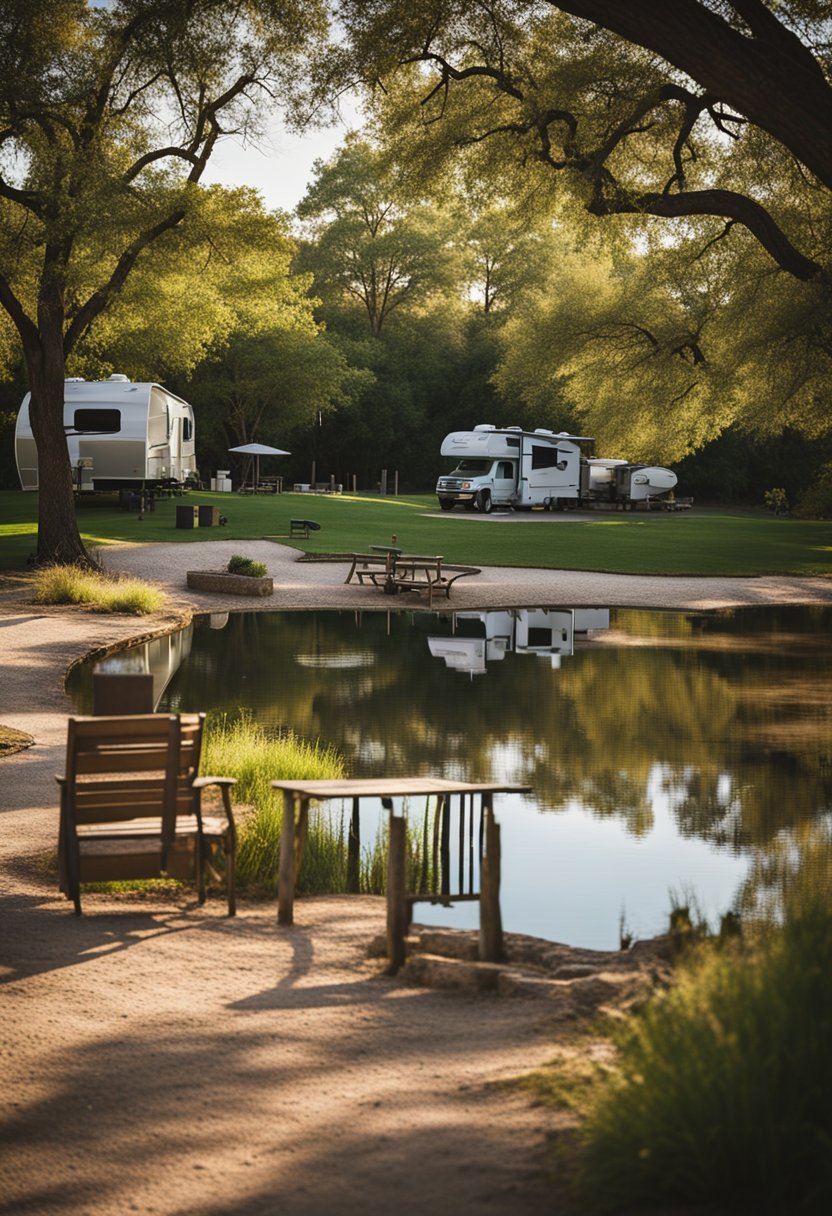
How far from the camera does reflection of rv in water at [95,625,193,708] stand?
18125 mm

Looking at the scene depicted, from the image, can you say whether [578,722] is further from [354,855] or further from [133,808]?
[133,808]

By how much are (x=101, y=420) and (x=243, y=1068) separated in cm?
3794

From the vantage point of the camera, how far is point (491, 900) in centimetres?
680

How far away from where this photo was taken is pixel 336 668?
19141 mm

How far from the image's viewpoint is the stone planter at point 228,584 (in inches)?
1098

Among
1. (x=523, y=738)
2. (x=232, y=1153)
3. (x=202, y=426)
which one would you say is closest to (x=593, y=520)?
(x=202, y=426)

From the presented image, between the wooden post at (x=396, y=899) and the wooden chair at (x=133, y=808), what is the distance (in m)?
1.42

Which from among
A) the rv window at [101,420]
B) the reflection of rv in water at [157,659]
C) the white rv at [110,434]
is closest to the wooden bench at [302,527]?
the white rv at [110,434]

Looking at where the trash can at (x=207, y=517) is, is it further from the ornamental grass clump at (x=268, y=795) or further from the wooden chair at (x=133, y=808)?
the wooden chair at (x=133, y=808)

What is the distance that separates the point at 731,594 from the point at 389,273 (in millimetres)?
52164

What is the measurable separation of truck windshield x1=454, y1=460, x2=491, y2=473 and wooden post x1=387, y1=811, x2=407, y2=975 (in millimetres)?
47590

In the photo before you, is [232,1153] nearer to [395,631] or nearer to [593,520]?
[395,631]

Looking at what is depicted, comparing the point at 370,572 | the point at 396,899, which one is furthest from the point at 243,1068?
the point at 370,572

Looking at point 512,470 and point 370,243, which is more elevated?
point 370,243
